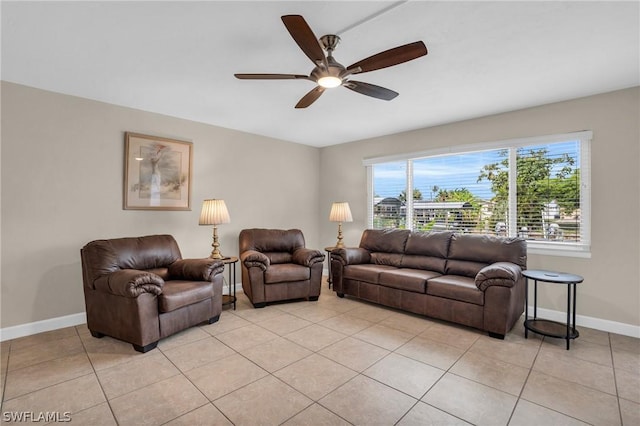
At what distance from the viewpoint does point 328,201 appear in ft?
19.7

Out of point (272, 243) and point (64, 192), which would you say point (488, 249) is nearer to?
point (272, 243)

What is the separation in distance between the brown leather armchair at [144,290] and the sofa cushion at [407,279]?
203 centimetres


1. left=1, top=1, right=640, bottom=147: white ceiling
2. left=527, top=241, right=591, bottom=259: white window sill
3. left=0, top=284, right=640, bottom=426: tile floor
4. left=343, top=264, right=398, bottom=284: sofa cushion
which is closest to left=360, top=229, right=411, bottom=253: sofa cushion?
left=343, top=264, right=398, bottom=284: sofa cushion

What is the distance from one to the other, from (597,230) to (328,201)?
3932 millimetres

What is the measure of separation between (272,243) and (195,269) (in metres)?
1.45

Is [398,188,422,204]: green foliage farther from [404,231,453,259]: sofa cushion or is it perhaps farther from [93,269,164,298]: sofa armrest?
[93,269,164,298]: sofa armrest

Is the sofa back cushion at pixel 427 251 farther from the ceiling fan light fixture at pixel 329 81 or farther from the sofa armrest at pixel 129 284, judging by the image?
the sofa armrest at pixel 129 284

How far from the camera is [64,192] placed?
10.9ft

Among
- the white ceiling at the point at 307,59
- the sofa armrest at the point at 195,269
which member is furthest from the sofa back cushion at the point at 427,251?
the sofa armrest at the point at 195,269

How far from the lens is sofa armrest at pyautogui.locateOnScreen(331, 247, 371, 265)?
439 cm

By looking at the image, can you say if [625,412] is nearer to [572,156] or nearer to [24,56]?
[572,156]

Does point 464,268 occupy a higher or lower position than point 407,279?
higher

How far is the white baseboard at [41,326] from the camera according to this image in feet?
9.88

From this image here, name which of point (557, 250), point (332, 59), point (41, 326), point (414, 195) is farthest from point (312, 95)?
point (41, 326)
